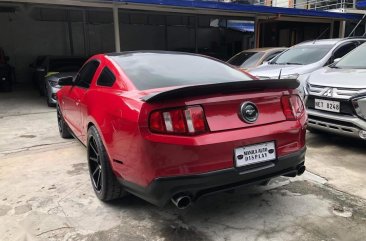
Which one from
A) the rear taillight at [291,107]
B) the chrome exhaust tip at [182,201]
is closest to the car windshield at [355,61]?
the rear taillight at [291,107]

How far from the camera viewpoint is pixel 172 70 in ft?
11.7

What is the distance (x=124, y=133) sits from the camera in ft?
9.34

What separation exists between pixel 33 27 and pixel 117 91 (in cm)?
1636

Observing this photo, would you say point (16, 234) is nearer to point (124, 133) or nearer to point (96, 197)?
point (96, 197)

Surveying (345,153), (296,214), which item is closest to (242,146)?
(296,214)

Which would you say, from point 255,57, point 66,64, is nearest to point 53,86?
point 66,64

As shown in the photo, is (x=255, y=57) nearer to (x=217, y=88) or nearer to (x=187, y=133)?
(x=217, y=88)

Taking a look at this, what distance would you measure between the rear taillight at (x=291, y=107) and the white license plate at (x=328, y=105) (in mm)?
1847

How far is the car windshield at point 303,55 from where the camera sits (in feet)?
24.8

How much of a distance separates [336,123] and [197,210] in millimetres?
2596

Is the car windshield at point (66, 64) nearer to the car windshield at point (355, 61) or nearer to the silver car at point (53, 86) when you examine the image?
the silver car at point (53, 86)

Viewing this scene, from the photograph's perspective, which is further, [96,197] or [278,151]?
[96,197]

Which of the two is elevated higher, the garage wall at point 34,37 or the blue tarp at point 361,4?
the blue tarp at point 361,4

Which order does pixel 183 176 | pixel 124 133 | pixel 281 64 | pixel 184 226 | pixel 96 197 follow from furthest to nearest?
pixel 281 64, pixel 96 197, pixel 184 226, pixel 124 133, pixel 183 176
